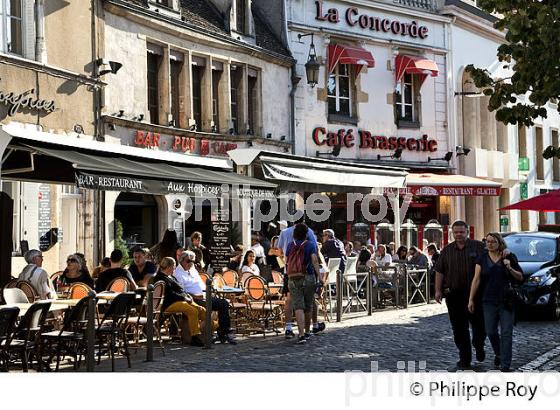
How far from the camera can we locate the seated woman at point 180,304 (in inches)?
547

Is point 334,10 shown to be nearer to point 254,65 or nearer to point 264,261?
point 254,65

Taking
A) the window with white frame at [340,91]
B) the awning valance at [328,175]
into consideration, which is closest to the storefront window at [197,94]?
the awning valance at [328,175]

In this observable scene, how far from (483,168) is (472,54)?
410 centimetres

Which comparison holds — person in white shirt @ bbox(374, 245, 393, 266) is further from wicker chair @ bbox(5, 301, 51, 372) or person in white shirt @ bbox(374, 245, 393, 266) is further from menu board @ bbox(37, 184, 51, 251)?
wicker chair @ bbox(5, 301, 51, 372)

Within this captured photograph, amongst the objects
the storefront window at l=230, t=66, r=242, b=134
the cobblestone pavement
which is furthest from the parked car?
the storefront window at l=230, t=66, r=242, b=134

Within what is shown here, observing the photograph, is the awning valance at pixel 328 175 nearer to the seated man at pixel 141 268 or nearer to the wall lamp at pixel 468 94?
the seated man at pixel 141 268

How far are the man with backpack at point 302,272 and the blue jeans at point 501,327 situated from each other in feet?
12.1

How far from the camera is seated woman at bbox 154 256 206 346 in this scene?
45.6ft

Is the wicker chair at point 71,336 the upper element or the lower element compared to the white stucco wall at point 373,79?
lower

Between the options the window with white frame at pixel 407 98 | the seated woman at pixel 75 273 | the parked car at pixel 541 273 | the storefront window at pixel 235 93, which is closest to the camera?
the seated woman at pixel 75 273

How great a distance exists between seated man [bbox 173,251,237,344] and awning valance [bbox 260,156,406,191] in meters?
4.64

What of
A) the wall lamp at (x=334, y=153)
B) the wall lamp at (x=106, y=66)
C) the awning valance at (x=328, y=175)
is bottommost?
the awning valance at (x=328, y=175)

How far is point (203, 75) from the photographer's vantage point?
2484 cm

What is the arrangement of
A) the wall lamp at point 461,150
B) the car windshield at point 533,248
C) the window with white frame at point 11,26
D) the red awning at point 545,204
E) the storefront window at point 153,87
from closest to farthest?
the window with white frame at point 11,26, the car windshield at point 533,248, the red awning at point 545,204, the storefront window at point 153,87, the wall lamp at point 461,150
